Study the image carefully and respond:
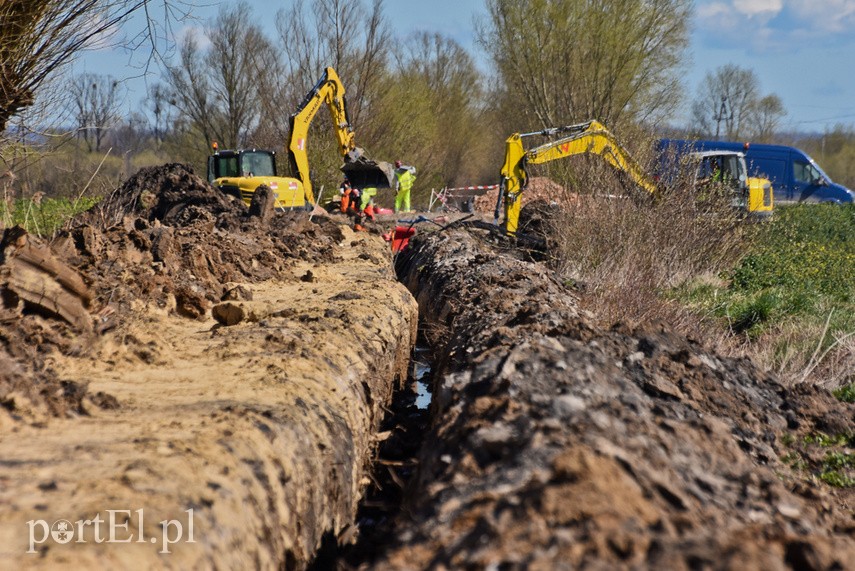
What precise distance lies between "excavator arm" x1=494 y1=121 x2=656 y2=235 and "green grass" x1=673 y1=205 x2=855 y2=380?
2.23m

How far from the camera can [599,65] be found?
91.1 feet

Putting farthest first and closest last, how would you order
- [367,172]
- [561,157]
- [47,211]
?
[367,172], [561,157], [47,211]

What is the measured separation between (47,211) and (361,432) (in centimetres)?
715

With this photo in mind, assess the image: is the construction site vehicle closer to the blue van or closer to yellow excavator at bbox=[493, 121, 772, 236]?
yellow excavator at bbox=[493, 121, 772, 236]

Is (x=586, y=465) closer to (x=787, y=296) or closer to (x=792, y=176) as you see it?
(x=787, y=296)

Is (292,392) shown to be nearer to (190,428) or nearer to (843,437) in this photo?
(190,428)

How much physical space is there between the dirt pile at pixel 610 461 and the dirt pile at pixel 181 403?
63 centimetres

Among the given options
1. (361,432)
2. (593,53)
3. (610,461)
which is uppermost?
(593,53)

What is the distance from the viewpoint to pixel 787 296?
11234 mm

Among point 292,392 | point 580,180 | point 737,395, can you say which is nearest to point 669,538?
point 292,392

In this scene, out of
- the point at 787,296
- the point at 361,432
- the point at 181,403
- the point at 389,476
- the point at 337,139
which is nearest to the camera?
the point at 181,403

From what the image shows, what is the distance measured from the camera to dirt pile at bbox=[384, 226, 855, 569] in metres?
2.44

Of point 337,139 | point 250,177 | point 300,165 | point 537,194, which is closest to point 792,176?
point 537,194

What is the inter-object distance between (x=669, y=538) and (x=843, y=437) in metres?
4.31
